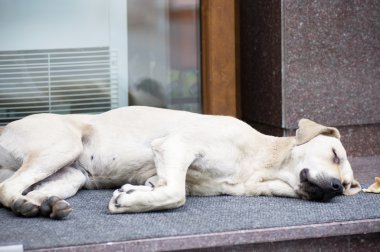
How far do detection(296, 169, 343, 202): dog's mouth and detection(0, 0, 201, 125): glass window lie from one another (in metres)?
1.90

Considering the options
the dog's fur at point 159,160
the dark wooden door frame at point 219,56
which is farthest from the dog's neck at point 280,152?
the dark wooden door frame at point 219,56

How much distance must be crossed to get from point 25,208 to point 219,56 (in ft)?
8.18

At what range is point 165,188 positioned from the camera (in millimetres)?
4145

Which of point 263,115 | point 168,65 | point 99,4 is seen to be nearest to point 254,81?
point 263,115

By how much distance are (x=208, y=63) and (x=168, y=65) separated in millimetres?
309

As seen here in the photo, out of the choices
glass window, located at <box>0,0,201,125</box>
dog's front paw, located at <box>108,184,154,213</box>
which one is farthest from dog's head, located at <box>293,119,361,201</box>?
glass window, located at <box>0,0,201,125</box>

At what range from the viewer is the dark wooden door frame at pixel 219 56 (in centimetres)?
601

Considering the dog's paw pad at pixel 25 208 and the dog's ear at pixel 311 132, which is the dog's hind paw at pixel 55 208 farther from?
the dog's ear at pixel 311 132

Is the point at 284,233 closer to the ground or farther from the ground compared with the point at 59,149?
closer to the ground

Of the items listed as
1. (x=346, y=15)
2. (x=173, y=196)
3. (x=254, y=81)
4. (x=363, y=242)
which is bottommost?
(x=363, y=242)

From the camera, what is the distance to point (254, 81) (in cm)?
610

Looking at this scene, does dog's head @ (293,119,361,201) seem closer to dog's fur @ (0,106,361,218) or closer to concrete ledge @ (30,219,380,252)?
dog's fur @ (0,106,361,218)

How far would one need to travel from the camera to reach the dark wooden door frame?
237 inches

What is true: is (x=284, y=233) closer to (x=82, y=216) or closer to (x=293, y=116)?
(x=82, y=216)
